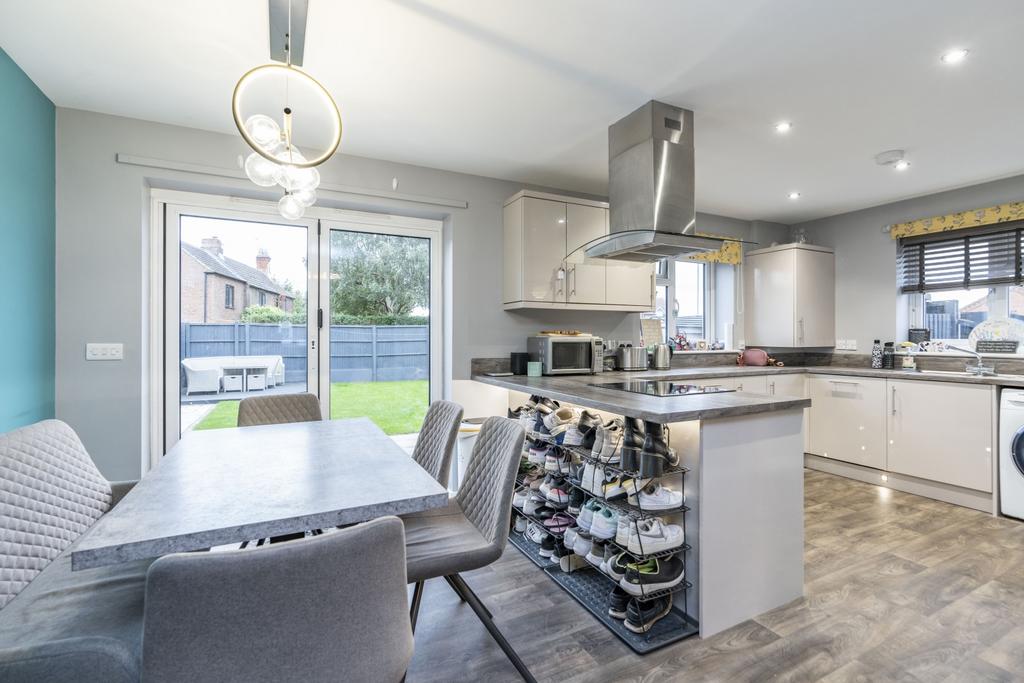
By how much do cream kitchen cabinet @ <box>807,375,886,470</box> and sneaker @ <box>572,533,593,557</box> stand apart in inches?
97.8

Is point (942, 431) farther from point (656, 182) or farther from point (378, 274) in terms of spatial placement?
point (378, 274)

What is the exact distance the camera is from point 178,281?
279 centimetres

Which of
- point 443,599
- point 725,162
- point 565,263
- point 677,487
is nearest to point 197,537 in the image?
point 443,599

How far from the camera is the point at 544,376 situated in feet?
10.9

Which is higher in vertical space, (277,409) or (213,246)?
(213,246)

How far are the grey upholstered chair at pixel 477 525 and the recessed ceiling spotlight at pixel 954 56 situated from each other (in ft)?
7.80

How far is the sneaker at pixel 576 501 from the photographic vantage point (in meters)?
2.25

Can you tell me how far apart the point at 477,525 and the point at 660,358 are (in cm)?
270

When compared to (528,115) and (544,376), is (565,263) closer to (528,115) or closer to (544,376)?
(544,376)

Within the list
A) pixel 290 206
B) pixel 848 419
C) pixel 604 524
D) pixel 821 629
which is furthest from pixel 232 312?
pixel 848 419

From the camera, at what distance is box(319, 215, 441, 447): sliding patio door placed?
319 centimetres

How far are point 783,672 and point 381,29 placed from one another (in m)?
2.80

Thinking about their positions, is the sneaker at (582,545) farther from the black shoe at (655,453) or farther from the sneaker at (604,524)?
the black shoe at (655,453)

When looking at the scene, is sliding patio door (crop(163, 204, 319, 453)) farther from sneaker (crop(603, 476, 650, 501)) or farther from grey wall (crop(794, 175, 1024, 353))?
grey wall (crop(794, 175, 1024, 353))
